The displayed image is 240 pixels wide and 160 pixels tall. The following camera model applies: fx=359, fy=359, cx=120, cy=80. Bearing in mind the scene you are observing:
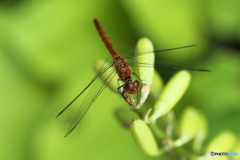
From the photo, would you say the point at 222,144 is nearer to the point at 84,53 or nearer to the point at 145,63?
the point at 145,63

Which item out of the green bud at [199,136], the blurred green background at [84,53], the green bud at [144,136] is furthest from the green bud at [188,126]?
the blurred green background at [84,53]

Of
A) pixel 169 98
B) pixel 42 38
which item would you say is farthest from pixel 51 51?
pixel 169 98

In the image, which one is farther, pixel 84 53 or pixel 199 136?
pixel 84 53

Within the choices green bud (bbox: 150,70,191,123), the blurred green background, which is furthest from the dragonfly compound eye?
the blurred green background

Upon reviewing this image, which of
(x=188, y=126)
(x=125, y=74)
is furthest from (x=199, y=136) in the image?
(x=125, y=74)

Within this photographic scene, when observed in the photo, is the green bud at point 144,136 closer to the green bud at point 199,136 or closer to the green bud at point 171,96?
the green bud at point 171,96

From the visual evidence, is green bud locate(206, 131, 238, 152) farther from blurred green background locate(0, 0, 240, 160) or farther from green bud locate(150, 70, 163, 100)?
blurred green background locate(0, 0, 240, 160)
